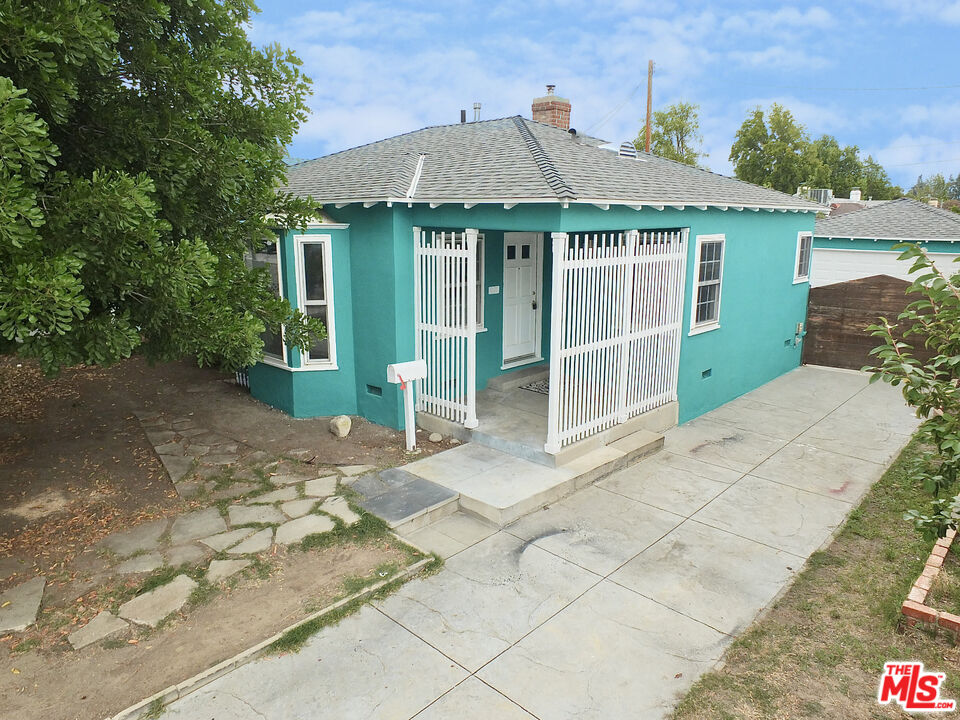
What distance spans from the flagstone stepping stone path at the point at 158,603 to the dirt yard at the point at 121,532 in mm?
75

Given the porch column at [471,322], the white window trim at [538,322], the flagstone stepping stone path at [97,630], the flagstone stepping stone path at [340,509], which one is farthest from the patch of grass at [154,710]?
the white window trim at [538,322]

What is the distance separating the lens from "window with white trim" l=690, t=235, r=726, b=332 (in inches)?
351

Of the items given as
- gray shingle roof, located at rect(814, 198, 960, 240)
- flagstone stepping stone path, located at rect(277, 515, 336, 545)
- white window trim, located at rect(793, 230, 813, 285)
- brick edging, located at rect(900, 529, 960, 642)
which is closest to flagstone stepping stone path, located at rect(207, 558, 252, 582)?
flagstone stepping stone path, located at rect(277, 515, 336, 545)

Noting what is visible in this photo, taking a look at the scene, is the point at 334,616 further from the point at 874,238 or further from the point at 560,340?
the point at 874,238

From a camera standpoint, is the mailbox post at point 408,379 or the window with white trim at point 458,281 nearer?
the mailbox post at point 408,379

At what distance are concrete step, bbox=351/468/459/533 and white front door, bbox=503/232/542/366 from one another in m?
3.46

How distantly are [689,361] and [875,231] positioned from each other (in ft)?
36.9

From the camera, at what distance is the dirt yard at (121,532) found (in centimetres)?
391

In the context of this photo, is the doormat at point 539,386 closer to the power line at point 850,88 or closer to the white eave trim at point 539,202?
the white eave trim at point 539,202

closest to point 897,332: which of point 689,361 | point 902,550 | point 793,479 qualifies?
point 689,361

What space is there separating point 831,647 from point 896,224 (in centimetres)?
1656

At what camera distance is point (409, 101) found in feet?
133

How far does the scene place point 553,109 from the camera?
37.6 feet

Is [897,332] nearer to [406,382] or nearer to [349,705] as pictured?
[406,382]
